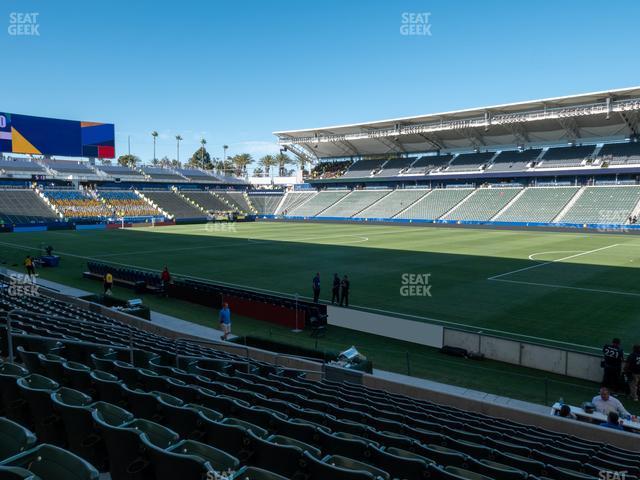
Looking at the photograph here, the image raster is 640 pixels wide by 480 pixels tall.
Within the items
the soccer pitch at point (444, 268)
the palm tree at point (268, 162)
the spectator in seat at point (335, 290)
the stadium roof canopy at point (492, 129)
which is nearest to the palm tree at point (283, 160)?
the palm tree at point (268, 162)

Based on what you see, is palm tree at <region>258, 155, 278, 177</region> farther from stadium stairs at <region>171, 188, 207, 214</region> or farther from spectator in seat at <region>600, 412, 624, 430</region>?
spectator in seat at <region>600, 412, 624, 430</region>

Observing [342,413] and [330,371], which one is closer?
[342,413]

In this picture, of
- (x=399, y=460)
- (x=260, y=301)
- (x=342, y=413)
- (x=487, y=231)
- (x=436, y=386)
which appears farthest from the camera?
(x=487, y=231)

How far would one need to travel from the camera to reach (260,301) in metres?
19.9

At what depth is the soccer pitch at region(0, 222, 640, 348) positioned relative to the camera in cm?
1970

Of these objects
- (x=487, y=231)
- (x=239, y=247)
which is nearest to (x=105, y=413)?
(x=239, y=247)

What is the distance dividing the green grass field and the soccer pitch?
0.08 m

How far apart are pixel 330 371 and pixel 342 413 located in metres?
5.01

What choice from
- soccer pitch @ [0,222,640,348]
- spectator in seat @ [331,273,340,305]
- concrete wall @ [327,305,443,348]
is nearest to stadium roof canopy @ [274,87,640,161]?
soccer pitch @ [0,222,640,348]

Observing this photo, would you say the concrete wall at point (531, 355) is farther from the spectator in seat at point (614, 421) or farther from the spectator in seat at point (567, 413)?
the spectator in seat at point (614, 421)

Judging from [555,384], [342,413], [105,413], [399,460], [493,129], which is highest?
[493,129]

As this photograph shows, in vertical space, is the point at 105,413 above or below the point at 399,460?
above

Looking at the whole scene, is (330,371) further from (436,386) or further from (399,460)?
(399,460)

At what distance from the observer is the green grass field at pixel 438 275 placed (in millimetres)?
16394
